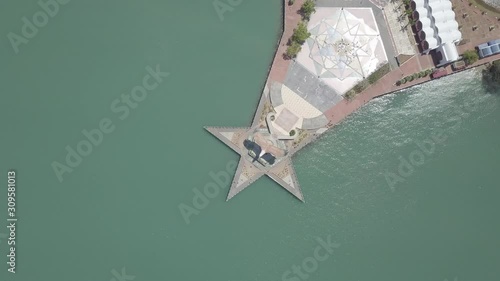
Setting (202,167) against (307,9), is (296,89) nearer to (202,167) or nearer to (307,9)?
(307,9)

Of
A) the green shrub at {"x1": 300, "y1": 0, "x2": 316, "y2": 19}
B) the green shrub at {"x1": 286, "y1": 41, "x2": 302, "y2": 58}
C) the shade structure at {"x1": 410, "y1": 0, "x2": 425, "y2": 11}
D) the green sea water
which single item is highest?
the green shrub at {"x1": 300, "y1": 0, "x2": 316, "y2": 19}

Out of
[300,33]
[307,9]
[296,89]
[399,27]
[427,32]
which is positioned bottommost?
[296,89]

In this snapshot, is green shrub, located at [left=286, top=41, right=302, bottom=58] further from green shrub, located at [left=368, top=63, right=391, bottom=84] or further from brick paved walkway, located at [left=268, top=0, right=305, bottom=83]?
green shrub, located at [left=368, top=63, right=391, bottom=84]

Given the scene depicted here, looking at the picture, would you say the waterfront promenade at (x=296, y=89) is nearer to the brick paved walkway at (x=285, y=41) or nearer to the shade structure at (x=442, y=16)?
the brick paved walkway at (x=285, y=41)

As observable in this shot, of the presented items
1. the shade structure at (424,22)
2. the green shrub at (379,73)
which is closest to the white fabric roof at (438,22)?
the shade structure at (424,22)

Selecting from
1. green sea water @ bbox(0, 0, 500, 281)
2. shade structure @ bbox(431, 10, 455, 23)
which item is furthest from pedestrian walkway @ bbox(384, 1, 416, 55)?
green sea water @ bbox(0, 0, 500, 281)

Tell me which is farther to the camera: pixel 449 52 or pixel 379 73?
pixel 379 73

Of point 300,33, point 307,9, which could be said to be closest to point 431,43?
point 307,9

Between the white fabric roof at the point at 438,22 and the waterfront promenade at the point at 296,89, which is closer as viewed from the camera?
the waterfront promenade at the point at 296,89

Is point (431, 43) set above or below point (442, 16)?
below
